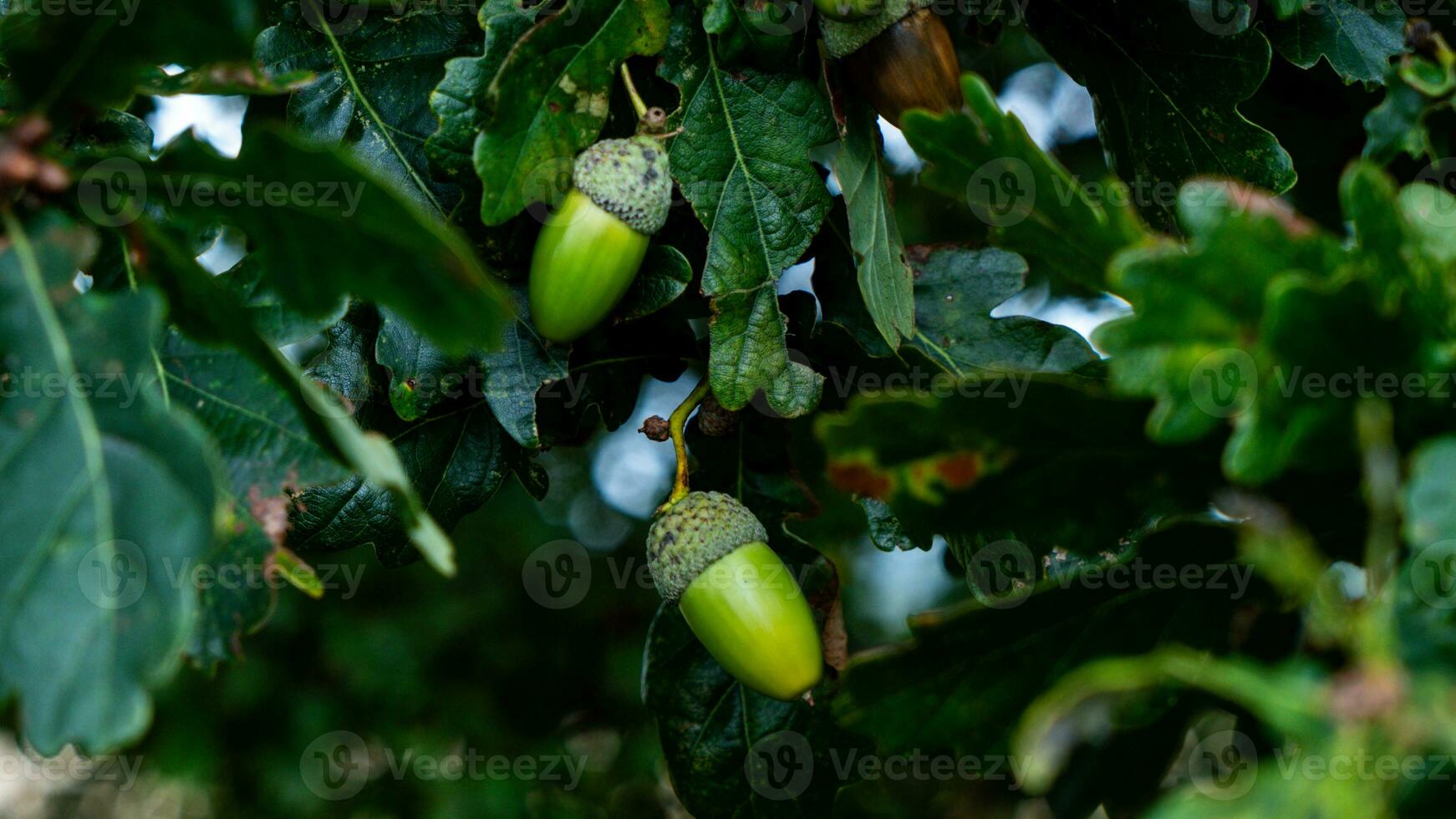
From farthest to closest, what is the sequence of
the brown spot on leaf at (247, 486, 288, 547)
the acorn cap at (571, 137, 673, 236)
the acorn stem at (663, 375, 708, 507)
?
the acorn stem at (663, 375, 708, 507) → the acorn cap at (571, 137, 673, 236) → the brown spot on leaf at (247, 486, 288, 547)

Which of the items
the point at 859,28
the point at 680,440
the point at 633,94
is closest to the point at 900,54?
the point at 859,28

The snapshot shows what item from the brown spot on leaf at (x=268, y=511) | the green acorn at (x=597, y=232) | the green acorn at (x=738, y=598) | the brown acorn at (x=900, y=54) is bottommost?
the green acorn at (x=738, y=598)

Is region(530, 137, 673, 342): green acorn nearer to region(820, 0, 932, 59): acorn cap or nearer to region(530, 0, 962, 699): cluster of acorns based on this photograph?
region(530, 0, 962, 699): cluster of acorns

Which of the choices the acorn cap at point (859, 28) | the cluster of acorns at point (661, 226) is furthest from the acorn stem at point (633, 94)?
the acorn cap at point (859, 28)

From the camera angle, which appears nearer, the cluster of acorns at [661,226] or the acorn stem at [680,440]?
the cluster of acorns at [661,226]

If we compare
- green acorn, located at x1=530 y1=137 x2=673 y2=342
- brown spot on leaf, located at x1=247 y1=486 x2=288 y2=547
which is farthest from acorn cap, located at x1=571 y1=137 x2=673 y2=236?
brown spot on leaf, located at x1=247 y1=486 x2=288 y2=547

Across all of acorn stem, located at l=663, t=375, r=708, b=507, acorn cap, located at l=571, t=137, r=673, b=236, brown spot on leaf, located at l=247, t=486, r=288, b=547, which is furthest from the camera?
acorn stem, located at l=663, t=375, r=708, b=507

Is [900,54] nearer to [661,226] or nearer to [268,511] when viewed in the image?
[661,226]

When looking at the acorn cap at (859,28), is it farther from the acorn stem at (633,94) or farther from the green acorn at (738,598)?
the green acorn at (738,598)
